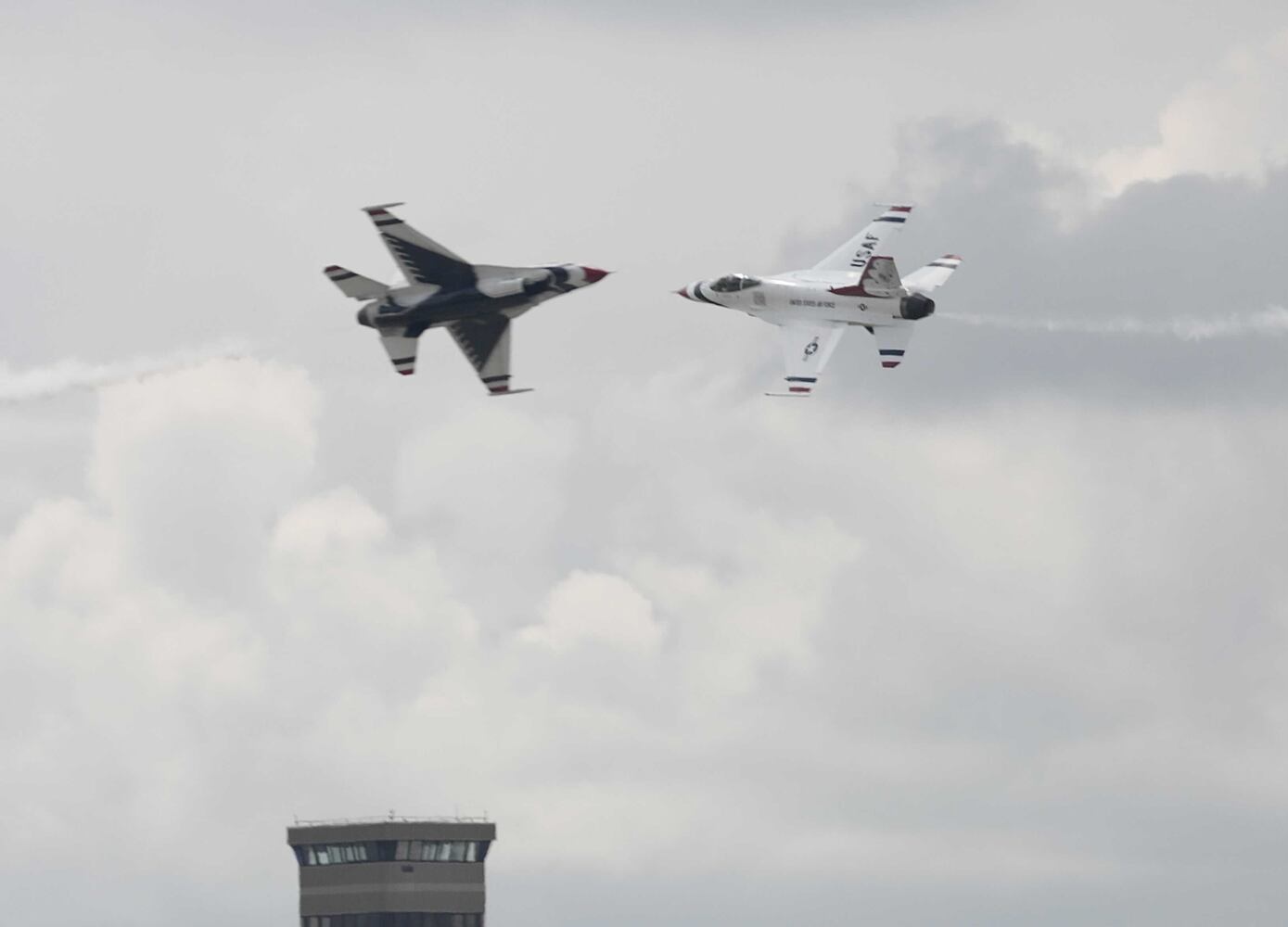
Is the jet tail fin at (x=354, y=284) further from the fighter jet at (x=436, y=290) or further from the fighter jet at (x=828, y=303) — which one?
the fighter jet at (x=828, y=303)

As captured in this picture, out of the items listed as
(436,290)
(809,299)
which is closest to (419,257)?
(436,290)

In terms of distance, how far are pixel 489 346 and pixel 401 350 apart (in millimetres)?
3958

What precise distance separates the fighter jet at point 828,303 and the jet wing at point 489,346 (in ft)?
29.1

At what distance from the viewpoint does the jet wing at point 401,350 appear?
116 m

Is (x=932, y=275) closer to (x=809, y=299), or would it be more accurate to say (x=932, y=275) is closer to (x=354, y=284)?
(x=809, y=299)

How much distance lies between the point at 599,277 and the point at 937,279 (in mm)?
14722

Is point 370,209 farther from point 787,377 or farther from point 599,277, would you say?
point 787,377

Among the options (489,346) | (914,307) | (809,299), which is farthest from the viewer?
(489,346)

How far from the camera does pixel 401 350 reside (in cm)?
11631

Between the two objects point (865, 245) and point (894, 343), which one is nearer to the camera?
point (894, 343)

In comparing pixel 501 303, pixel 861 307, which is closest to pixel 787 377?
pixel 861 307

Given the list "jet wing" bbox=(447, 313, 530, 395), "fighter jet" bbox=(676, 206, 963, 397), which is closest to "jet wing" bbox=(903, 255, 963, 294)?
"fighter jet" bbox=(676, 206, 963, 397)

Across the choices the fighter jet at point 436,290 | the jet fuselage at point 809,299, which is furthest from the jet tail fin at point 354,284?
the jet fuselage at point 809,299

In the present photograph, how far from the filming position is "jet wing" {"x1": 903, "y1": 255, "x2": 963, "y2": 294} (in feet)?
386
